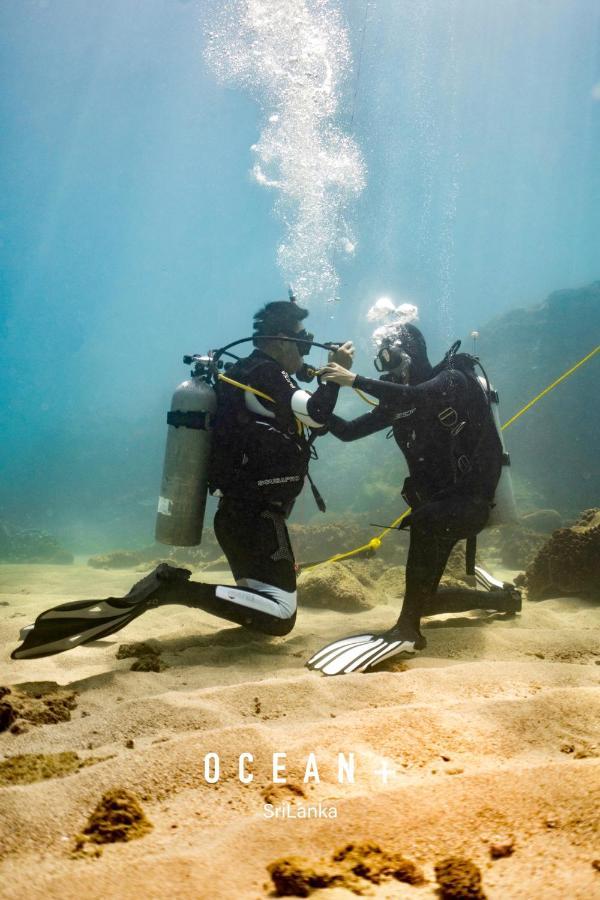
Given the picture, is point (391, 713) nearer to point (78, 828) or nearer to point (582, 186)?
point (78, 828)

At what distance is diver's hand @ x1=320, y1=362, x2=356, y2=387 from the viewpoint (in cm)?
382

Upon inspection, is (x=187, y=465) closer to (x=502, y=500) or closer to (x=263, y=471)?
(x=263, y=471)

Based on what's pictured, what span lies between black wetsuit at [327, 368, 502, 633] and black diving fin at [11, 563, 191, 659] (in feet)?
6.65

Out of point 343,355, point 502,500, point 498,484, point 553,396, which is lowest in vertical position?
point 502,500

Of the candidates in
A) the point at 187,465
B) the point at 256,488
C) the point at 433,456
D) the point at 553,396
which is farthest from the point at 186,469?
the point at 553,396

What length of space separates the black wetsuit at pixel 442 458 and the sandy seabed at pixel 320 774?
0.81 metres

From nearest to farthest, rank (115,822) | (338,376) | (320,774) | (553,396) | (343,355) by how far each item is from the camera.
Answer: (115,822) → (320,774) → (338,376) → (343,355) → (553,396)

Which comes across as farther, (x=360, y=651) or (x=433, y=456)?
(x=433, y=456)

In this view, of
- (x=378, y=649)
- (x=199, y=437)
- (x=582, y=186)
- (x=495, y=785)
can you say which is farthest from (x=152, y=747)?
(x=582, y=186)

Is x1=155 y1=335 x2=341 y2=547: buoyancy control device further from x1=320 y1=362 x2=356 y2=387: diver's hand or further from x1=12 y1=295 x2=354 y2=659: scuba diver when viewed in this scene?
x1=320 y1=362 x2=356 y2=387: diver's hand

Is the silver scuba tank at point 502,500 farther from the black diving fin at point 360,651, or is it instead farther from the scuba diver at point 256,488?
the scuba diver at point 256,488

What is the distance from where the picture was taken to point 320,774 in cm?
145

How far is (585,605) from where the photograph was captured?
4.68m

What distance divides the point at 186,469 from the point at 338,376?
1575mm
